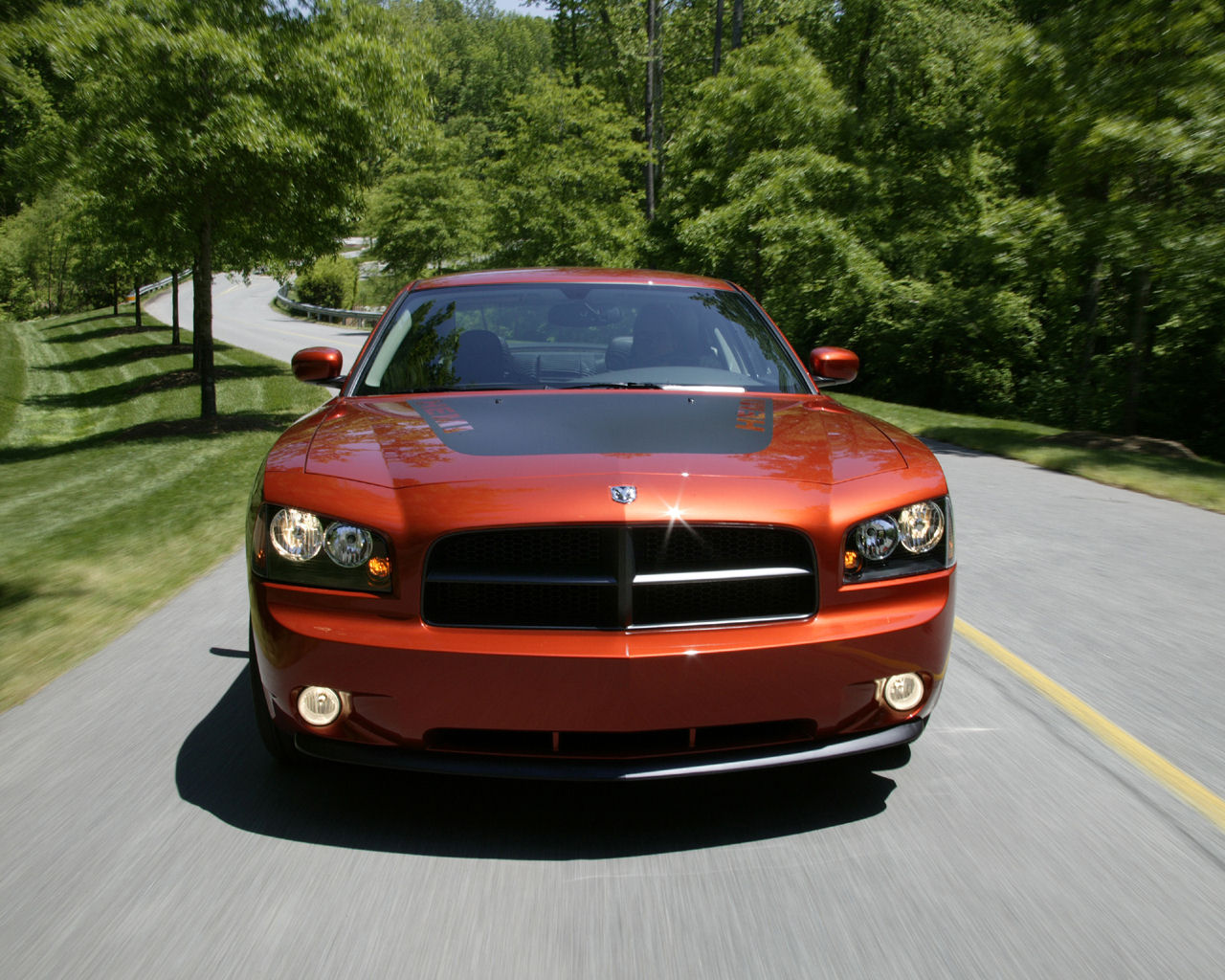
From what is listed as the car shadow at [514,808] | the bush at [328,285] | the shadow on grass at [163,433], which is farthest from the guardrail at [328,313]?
the car shadow at [514,808]

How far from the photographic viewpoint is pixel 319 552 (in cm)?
300

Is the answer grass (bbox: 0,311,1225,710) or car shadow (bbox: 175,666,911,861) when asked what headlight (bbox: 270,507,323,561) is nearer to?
car shadow (bbox: 175,666,911,861)

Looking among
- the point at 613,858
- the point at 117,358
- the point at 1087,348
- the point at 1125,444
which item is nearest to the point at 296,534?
the point at 613,858

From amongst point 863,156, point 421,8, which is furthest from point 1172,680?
point 421,8

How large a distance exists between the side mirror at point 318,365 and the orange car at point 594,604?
148 cm

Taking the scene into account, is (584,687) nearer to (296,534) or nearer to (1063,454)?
(296,534)

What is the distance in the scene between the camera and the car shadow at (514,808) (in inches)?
118

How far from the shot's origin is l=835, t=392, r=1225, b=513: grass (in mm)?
10391

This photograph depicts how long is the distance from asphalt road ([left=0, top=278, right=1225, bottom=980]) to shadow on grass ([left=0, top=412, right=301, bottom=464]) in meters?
13.9

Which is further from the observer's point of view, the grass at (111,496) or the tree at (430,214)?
the tree at (430,214)

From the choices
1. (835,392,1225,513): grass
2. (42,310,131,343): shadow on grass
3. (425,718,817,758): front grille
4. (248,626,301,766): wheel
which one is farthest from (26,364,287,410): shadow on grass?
(42,310,131,343): shadow on grass

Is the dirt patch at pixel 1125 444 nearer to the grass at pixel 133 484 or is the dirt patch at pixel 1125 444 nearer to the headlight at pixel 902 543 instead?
the grass at pixel 133 484

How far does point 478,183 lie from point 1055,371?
3242 cm

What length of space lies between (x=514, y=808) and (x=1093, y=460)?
10.8 metres
